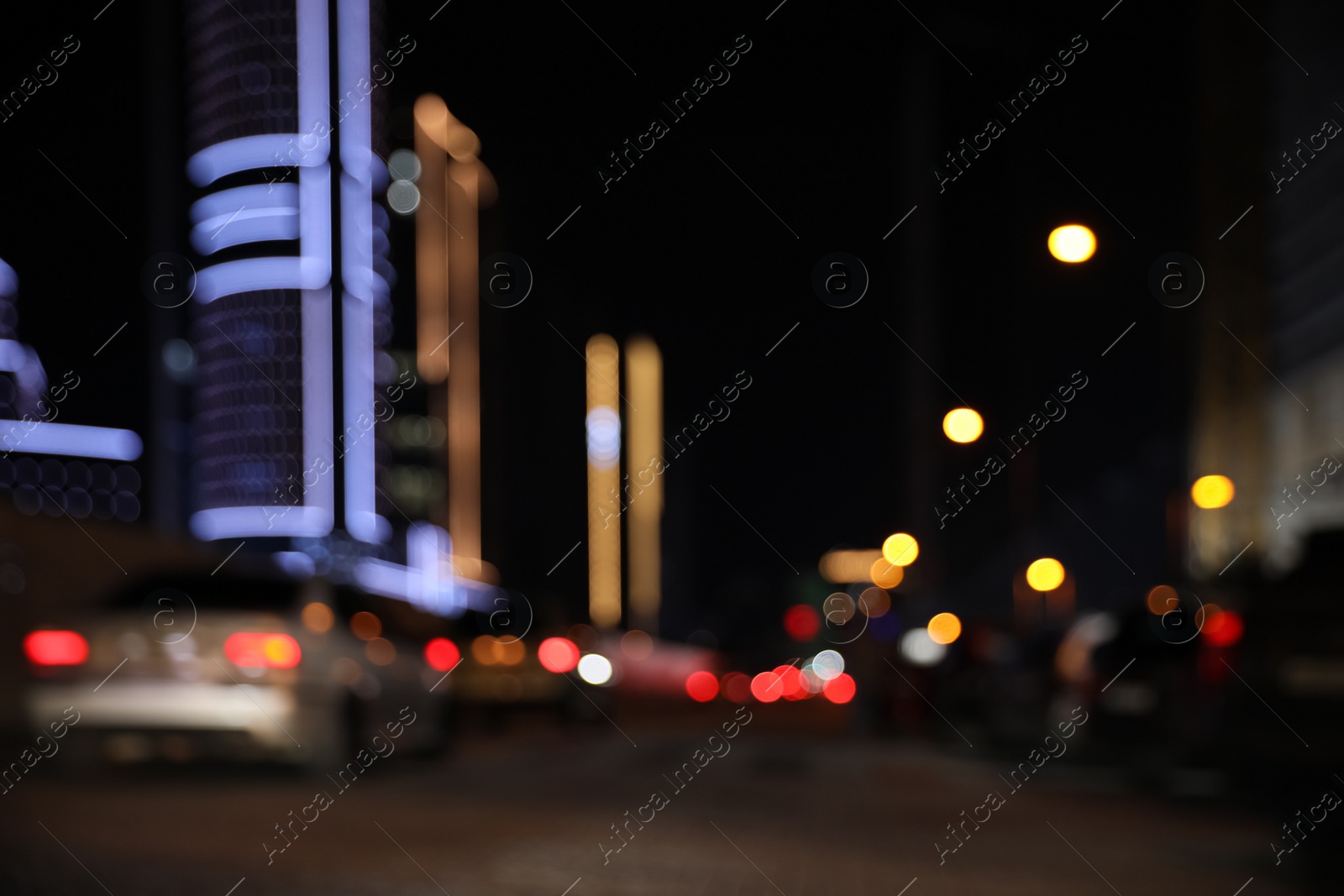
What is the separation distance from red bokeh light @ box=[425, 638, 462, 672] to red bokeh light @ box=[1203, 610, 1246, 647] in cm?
664

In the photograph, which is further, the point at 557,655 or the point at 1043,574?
the point at 1043,574

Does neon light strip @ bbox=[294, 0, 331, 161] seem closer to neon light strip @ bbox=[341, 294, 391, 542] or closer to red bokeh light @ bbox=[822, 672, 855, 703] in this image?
neon light strip @ bbox=[341, 294, 391, 542]

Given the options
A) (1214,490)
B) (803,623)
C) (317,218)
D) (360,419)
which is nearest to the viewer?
(1214,490)

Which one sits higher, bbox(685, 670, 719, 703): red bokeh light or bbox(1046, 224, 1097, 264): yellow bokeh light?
bbox(685, 670, 719, 703): red bokeh light

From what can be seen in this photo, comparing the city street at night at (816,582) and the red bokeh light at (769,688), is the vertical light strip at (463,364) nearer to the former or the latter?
the city street at night at (816,582)

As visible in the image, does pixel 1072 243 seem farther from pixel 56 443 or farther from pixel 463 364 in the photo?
pixel 463 364

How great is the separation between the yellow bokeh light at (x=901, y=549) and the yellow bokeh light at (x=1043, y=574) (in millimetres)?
2680

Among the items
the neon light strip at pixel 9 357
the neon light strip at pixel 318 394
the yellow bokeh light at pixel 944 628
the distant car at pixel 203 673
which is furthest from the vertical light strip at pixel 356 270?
the distant car at pixel 203 673

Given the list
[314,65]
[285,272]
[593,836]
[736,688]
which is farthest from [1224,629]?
[285,272]

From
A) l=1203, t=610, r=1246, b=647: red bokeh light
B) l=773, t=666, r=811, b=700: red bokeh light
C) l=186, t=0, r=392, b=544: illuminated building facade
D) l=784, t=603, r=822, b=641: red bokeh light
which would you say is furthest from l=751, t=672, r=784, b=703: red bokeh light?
l=1203, t=610, r=1246, b=647: red bokeh light

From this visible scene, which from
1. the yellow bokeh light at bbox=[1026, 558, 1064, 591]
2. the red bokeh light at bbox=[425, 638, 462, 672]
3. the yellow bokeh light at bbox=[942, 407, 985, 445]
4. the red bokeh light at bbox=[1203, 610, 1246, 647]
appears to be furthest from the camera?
the yellow bokeh light at bbox=[1026, 558, 1064, 591]

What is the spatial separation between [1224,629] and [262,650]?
6.16 meters

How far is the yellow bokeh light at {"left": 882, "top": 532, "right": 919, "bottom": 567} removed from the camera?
3097 cm

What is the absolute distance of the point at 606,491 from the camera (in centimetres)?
12925
